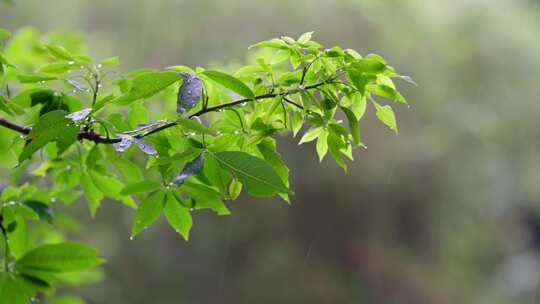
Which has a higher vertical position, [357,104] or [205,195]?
[357,104]

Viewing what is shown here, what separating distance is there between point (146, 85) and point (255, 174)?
0.15m

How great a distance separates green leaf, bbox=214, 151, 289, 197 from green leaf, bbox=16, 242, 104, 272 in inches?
12.7

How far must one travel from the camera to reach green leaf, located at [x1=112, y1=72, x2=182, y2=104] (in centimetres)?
63

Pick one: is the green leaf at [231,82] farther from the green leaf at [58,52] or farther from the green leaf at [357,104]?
the green leaf at [58,52]

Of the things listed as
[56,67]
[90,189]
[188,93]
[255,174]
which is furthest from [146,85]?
[90,189]

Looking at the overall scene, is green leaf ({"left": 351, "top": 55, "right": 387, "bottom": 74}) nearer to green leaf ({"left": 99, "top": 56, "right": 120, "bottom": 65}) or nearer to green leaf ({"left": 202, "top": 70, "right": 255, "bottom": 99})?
green leaf ({"left": 202, "top": 70, "right": 255, "bottom": 99})

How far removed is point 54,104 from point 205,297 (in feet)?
10.5

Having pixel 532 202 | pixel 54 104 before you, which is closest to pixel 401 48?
pixel 532 202

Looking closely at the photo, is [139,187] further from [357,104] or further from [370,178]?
[370,178]

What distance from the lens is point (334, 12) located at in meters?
3.85

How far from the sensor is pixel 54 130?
25.1 inches

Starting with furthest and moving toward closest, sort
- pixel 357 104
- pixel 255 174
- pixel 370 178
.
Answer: pixel 370 178 → pixel 357 104 → pixel 255 174

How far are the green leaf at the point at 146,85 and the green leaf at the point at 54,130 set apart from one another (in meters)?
0.06

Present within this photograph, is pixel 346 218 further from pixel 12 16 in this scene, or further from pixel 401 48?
pixel 12 16
